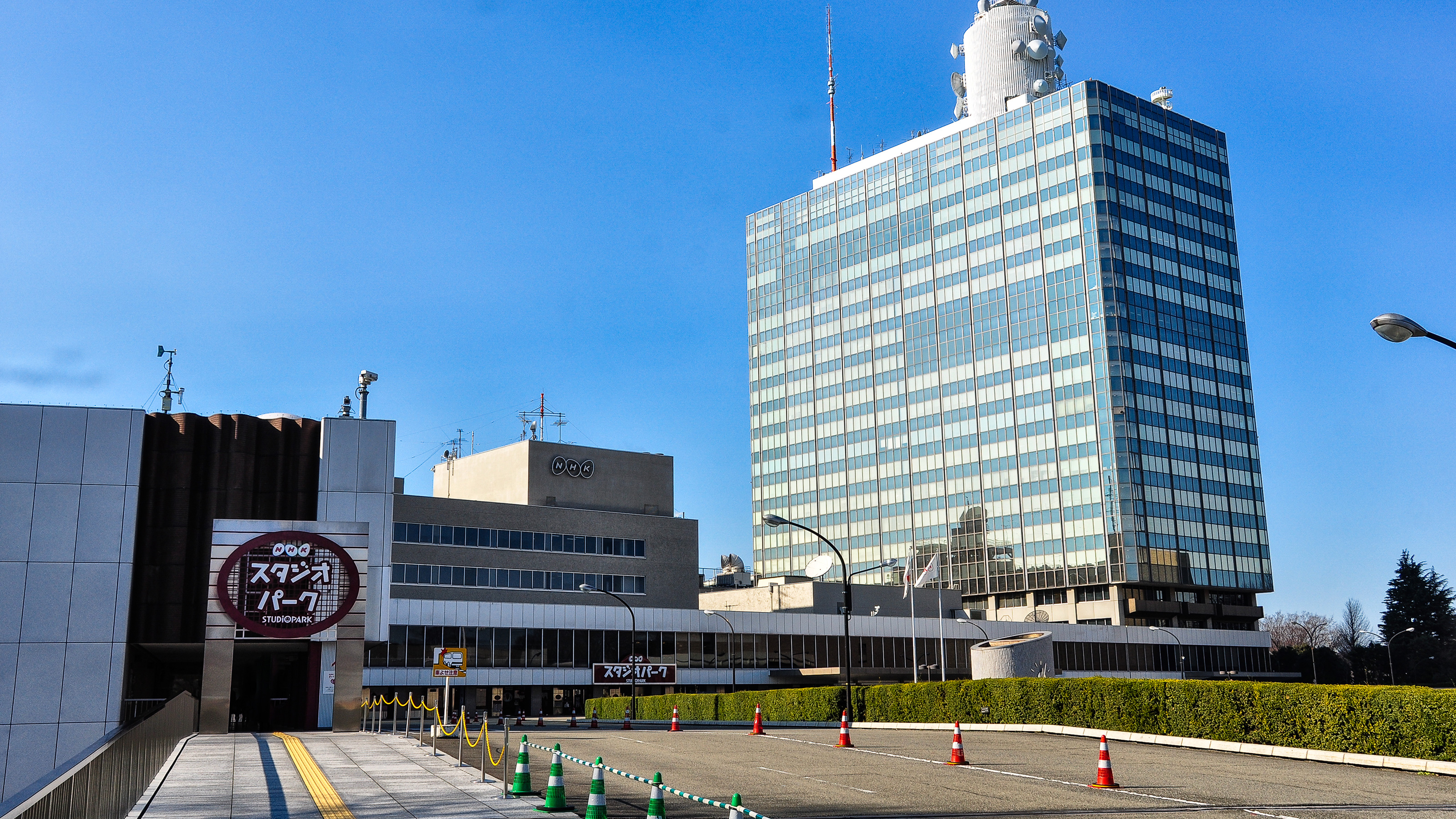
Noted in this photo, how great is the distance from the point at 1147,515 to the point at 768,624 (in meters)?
45.5

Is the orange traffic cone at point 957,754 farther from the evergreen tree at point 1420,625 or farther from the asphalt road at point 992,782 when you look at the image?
the evergreen tree at point 1420,625

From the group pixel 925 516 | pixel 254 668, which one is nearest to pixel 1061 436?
pixel 925 516

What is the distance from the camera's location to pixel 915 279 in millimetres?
129875

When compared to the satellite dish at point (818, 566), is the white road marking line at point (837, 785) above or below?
below

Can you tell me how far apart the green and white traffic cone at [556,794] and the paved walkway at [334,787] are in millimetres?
291

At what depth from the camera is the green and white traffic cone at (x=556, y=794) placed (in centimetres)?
1581

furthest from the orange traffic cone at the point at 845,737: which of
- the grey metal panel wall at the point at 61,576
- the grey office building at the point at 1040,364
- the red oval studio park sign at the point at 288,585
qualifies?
the grey office building at the point at 1040,364

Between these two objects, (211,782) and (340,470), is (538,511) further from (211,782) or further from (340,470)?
(211,782)

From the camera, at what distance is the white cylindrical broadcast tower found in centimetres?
12762

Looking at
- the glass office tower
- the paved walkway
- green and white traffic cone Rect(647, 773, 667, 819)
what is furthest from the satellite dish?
green and white traffic cone Rect(647, 773, 667, 819)

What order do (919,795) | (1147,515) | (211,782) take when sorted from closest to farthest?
(919,795) → (211,782) → (1147,515)

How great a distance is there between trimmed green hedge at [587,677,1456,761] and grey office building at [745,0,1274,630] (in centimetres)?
7466

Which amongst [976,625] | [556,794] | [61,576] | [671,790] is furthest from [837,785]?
[976,625]

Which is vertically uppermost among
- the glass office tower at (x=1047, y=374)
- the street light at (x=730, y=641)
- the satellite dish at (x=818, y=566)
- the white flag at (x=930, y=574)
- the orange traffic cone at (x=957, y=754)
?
the glass office tower at (x=1047, y=374)
